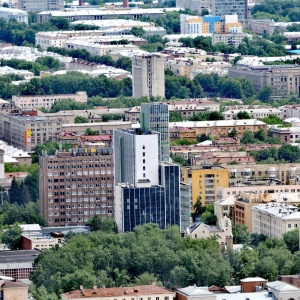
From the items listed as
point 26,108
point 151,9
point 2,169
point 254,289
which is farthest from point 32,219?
point 151,9

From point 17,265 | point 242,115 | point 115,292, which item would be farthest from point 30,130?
point 115,292

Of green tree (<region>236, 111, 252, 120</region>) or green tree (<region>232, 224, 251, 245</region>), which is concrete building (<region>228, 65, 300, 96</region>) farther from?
green tree (<region>232, 224, 251, 245</region>)

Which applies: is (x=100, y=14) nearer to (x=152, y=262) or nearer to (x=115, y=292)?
(x=152, y=262)

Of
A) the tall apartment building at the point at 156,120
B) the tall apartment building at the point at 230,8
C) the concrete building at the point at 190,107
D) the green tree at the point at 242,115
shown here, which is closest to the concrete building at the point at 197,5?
the tall apartment building at the point at 230,8

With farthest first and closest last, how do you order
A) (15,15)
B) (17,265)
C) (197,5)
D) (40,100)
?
1. (197,5)
2. (15,15)
3. (40,100)
4. (17,265)

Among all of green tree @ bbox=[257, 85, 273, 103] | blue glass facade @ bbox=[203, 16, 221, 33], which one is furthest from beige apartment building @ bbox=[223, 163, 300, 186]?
blue glass facade @ bbox=[203, 16, 221, 33]
